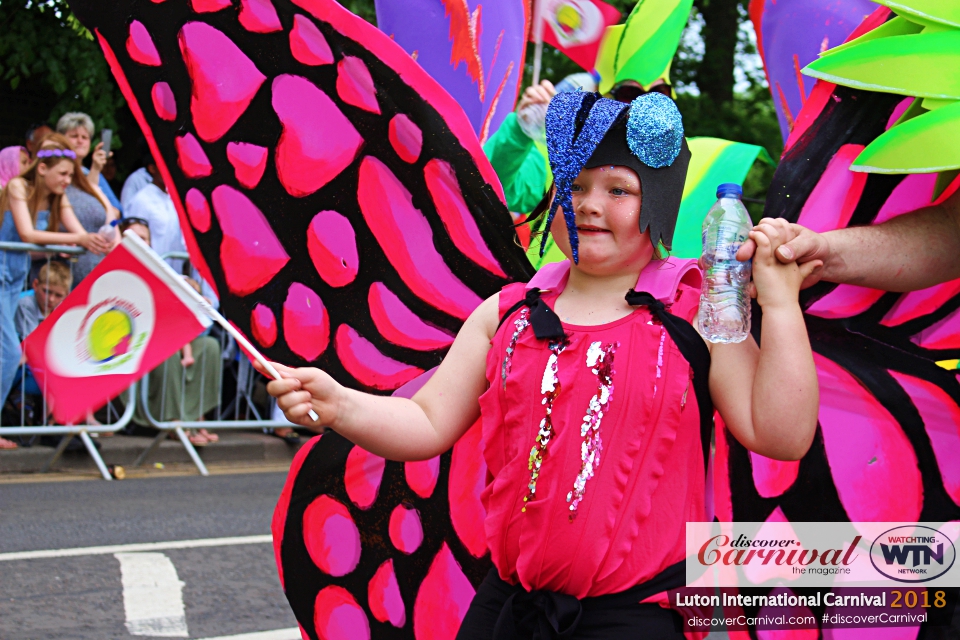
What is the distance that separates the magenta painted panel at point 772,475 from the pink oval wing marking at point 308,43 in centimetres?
119

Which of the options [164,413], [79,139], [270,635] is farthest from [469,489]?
[79,139]

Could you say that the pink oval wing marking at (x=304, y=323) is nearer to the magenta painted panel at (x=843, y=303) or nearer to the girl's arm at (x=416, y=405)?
the girl's arm at (x=416, y=405)

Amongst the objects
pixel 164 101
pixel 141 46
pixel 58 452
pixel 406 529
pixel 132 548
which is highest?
pixel 141 46

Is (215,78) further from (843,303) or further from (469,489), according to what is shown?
(843,303)

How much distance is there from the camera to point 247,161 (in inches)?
96.2

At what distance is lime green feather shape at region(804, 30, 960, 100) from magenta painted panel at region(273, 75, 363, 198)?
99cm

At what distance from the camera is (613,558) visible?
183cm

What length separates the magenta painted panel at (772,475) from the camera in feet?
6.96

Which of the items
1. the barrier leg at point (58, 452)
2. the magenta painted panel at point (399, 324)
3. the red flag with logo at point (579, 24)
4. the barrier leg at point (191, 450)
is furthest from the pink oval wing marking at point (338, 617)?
the barrier leg at point (191, 450)

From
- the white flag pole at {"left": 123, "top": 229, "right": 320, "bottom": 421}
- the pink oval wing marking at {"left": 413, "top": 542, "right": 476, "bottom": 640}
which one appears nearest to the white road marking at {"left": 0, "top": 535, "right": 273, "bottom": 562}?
the pink oval wing marking at {"left": 413, "top": 542, "right": 476, "bottom": 640}

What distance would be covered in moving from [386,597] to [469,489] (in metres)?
0.32

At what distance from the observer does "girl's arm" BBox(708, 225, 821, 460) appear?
1753 mm

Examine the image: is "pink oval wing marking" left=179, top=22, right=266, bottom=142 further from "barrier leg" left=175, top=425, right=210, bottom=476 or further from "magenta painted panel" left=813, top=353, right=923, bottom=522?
"barrier leg" left=175, top=425, right=210, bottom=476

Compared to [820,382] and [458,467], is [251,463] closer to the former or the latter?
[458,467]
